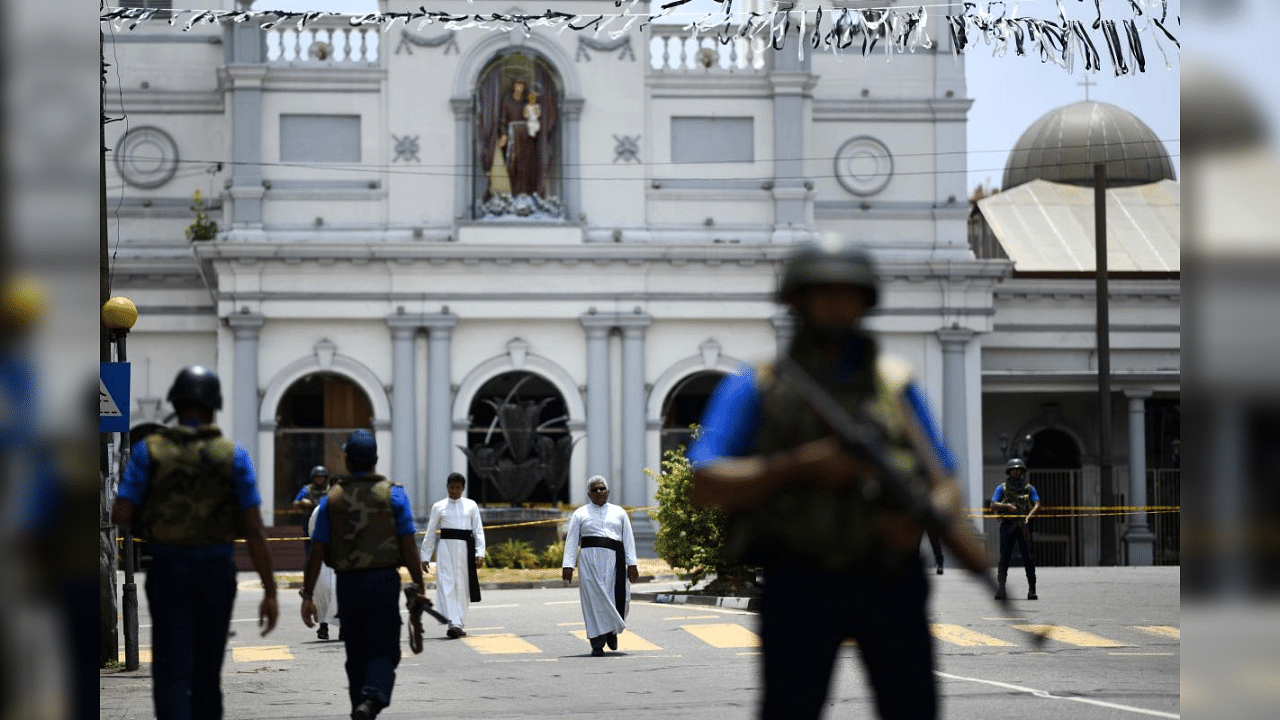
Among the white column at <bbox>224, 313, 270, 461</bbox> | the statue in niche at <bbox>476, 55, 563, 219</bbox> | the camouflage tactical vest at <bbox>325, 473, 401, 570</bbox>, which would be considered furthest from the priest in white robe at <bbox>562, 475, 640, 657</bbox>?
the statue in niche at <bbox>476, 55, 563, 219</bbox>

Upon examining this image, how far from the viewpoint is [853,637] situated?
220 inches

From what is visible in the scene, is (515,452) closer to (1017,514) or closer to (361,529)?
(1017,514)

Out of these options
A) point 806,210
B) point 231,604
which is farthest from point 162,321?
point 231,604

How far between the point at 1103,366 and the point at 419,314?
13.2 m

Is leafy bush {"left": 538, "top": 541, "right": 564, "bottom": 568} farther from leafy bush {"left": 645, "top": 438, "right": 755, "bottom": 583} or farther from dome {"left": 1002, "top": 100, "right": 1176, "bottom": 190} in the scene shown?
dome {"left": 1002, "top": 100, "right": 1176, "bottom": 190}

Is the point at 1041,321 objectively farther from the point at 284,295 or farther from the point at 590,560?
the point at 590,560

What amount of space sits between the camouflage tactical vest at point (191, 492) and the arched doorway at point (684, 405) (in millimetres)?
28836

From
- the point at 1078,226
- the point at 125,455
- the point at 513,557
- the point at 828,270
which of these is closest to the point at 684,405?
the point at 513,557

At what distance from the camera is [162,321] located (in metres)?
37.6

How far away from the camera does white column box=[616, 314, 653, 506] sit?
3578 centimetres

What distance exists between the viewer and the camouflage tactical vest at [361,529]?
9641mm

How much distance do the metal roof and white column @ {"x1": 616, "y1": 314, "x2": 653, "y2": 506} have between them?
9665mm

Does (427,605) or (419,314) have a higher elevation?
(419,314)

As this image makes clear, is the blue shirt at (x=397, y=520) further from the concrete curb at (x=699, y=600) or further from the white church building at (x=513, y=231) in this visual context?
the white church building at (x=513, y=231)
